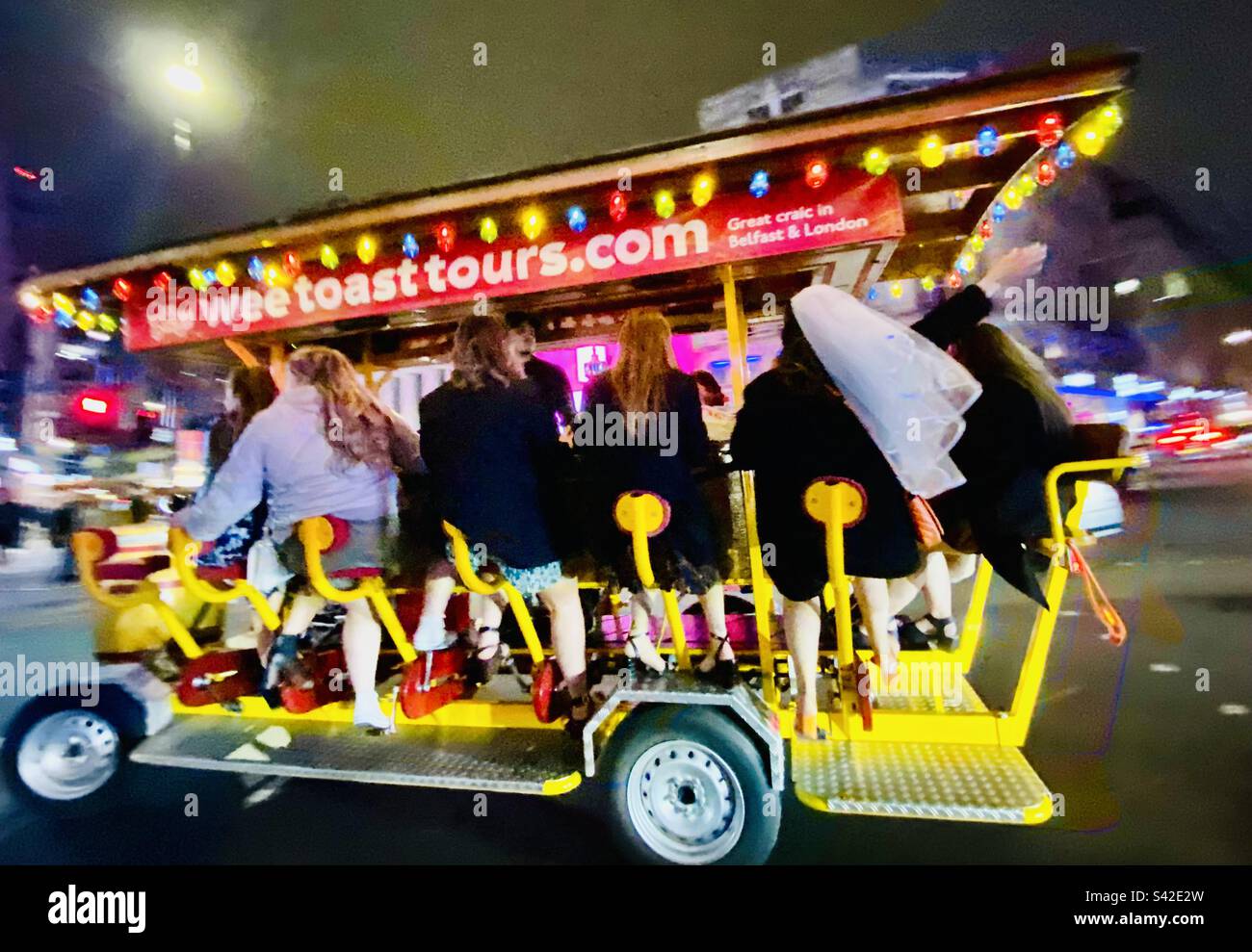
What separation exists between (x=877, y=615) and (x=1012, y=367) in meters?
1.00

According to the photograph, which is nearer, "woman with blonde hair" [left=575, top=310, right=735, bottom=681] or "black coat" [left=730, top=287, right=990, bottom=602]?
"black coat" [left=730, top=287, right=990, bottom=602]

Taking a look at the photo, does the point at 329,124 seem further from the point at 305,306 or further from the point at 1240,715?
the point at 1240,715

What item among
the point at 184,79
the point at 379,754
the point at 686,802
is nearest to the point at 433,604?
the point at 379,754

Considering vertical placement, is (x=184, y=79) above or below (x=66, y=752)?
above

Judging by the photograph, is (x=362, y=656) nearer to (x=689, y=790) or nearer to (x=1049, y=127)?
(x=689, y=790)

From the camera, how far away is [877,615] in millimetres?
2369

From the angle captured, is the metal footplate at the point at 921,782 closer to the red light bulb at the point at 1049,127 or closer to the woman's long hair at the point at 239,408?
the red light bulb at the point at 1049,127

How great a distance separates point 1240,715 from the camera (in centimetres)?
288

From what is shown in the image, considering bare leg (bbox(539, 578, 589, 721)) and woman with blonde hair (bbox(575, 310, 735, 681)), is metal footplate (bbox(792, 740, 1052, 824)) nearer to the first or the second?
woman with blonde hair (bbox(575, 310, 735, 681))

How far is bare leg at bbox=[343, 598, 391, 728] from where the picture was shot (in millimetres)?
2668

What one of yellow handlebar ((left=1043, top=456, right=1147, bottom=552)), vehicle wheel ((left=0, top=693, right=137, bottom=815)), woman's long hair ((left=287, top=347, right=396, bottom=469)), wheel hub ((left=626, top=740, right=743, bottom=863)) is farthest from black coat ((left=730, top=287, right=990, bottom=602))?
vehicle wheel ((left=0, top=693, right=137, bottom=815))

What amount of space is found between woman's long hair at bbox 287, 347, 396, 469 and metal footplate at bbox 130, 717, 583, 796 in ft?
3.85
